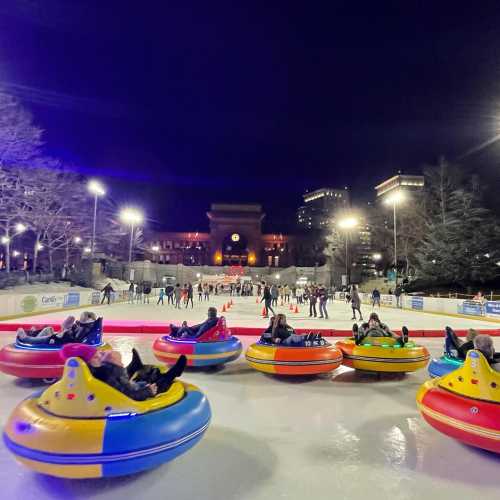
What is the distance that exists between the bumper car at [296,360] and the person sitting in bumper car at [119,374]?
2490mm

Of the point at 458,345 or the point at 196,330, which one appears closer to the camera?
the point at 458,345

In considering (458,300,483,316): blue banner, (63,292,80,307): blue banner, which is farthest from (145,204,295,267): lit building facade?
(458,300,483,316): blue banner

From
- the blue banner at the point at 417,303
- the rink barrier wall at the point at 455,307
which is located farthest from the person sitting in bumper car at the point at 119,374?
the blue banner at the point at 417,303

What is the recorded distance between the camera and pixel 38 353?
5.56 m

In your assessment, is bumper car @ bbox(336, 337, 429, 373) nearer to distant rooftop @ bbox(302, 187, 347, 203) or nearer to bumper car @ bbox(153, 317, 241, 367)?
bumper car @ bbox(153, 317, 241, 367)

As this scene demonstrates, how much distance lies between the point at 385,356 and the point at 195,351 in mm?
3428

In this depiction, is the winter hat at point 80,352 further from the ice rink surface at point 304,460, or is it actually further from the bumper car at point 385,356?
the bumper car at point 385,356

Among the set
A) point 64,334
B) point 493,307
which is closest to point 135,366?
point 64,334

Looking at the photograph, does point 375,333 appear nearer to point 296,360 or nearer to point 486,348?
point 296,360

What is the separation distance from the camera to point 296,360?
593 centimetres

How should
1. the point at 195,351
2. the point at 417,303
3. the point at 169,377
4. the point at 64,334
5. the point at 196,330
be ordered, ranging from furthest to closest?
the point at 417,303
the point at 196,330
the point at 195,351
the point at 64,334
the point at 169,377

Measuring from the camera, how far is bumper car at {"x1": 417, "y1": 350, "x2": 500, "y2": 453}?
3.32 meters

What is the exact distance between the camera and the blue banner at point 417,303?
23072 mm

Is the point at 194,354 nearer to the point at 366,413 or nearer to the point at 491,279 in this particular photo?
the point at 366,413
